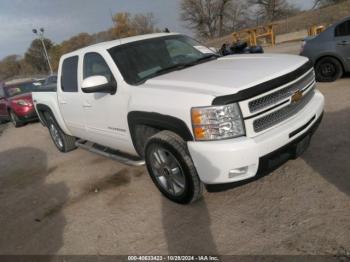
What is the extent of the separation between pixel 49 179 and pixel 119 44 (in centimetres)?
262

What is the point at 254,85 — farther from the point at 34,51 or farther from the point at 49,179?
the point at 34,51

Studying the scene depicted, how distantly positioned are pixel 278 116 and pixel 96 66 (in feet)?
8.35

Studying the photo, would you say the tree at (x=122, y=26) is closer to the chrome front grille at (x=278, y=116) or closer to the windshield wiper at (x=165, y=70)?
the windshield wiper at (x=165, y=70)

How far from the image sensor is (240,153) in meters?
2.94

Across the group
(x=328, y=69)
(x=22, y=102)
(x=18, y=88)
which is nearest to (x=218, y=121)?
(x=328, y=69)

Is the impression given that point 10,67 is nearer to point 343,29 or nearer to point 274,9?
point 274,9

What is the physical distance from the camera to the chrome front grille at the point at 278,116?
10.2 feet

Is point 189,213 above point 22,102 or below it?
below

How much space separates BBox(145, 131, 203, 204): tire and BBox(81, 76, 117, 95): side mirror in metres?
0.89

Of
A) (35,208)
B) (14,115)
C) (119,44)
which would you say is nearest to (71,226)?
(35,208)

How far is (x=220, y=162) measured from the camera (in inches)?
117

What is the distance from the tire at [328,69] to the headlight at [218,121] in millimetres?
5903

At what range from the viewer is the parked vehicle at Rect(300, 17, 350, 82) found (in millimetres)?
7543

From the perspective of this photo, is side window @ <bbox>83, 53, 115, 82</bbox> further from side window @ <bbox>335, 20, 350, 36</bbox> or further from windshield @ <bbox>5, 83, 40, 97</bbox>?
windshield @ <bbox>5, 83, 40, 97</bbox>
